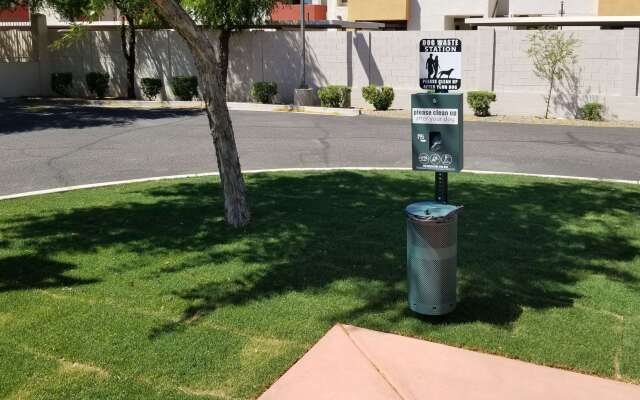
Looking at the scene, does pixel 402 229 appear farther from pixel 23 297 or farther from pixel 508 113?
pixel 508 113

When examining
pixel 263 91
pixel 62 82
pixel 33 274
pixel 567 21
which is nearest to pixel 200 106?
pixel 263 91

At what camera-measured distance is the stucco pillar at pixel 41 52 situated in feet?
98.2

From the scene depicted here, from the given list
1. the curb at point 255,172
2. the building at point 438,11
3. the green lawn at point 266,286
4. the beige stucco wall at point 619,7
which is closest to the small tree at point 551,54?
the beige stucco wall at point 619,7

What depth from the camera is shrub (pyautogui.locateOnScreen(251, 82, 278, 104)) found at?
2553 centimetres

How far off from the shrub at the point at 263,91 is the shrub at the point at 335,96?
2025 mm

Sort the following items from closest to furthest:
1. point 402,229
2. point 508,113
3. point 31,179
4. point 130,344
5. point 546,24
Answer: point 130,344 → point 402,229 → point 31,179 → point 508,113 → point 546,24

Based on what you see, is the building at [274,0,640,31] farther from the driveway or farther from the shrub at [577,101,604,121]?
the driveway

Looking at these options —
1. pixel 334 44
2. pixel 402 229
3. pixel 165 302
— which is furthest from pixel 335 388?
pixel 334 44

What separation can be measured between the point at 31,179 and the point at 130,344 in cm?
790

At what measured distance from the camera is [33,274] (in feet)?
24.4

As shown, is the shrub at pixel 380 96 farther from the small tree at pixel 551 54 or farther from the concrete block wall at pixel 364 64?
the small tree at pixel 551 54

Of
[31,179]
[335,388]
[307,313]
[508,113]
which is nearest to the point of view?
[335,388]

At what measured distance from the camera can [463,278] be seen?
720cm

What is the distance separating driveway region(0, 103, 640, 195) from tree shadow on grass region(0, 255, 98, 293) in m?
4.40
